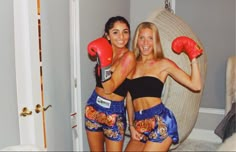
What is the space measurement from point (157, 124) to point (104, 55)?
2.00 ft

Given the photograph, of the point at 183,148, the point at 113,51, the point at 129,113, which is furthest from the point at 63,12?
the point at 183,148

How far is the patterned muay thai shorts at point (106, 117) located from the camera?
2.26 metres

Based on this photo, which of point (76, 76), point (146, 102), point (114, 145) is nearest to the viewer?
point (146, 102)

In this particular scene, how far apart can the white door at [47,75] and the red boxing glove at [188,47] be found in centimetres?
92

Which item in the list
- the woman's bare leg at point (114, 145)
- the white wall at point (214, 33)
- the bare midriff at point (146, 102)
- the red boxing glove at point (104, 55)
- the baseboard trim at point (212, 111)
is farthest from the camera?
the baseboard trim at point (212, 111)

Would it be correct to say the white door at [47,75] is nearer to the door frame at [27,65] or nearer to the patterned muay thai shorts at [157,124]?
the door frame at [27,65]

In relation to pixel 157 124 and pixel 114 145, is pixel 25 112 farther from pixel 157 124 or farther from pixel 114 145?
pixel 157 124

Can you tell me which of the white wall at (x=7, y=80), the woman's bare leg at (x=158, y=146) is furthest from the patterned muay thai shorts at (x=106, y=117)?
the white wall at (x=7, y=80)

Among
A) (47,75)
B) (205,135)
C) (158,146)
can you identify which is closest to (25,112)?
(47,75)

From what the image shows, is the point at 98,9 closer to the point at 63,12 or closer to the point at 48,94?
the point at 63,12

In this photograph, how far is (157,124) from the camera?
2152mm

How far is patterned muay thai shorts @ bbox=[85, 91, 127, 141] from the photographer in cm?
226

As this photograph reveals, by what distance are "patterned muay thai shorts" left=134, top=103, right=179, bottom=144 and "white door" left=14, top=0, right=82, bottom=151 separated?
715 mm

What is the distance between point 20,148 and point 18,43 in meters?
0.98
